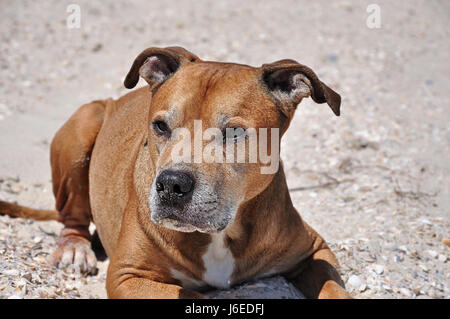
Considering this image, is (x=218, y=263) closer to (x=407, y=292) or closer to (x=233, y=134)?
(x=233, y=134)

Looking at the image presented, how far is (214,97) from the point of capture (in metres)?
3.80

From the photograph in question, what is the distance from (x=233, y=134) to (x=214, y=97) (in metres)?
0.25

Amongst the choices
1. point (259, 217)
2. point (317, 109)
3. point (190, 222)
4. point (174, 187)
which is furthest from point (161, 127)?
point (317, 109)

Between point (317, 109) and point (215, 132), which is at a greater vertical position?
point (215, 132)

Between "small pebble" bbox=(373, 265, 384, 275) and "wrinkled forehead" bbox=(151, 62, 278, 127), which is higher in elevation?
"wrinkled forehead" bbox=(151, 62, 278, 127)

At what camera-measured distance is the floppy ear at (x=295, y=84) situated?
3971 millimetres

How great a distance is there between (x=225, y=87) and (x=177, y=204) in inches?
31.9

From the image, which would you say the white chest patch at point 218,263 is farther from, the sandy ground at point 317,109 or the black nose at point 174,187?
the black nose at point 174,187

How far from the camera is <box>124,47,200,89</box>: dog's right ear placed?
13.9ft

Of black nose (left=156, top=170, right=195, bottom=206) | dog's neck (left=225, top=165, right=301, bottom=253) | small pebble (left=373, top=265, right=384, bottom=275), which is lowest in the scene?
small pebble (left=373, top=265, right=384, bottom=275)

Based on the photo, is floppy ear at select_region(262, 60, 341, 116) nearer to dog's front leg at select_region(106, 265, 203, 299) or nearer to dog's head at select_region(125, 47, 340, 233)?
dog's head at select_region(125, 47, 340, 233)

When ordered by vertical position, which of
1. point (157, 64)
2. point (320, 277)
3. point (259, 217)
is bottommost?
point (320, 277)

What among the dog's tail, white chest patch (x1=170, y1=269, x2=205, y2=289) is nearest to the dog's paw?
the dog's tail

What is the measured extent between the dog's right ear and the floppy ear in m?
0.60
